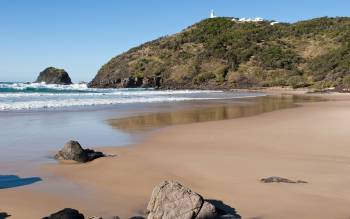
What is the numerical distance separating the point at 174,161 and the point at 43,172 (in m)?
2.58

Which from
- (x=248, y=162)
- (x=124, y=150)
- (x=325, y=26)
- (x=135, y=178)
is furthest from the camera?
(x=325, y=26)

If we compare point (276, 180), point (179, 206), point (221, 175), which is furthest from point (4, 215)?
point (276, 180)

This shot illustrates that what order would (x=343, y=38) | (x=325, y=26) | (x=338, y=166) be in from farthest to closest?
(x=325, y=26), (x=343, y=38), (x=338, y=166)

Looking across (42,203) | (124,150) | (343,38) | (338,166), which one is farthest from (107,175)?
(343,38)

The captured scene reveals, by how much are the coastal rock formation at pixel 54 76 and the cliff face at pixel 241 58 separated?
12440 millimetres

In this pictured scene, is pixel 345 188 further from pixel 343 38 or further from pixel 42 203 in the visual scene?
pixel 343 38

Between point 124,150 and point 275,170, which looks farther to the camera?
point 124,150

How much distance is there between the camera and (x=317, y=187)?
6.76 metres

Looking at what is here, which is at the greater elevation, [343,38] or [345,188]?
[343,38]

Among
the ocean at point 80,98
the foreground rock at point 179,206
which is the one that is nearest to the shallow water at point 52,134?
the foreground rock at point 179,206

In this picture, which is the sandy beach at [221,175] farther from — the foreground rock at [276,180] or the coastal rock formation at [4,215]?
the foreground rock at [276,180]

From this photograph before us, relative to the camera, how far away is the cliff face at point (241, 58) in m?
69.6

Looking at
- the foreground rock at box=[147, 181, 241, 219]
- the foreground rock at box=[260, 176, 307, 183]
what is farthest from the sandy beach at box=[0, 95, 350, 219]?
the foreground rock at box=[147, 181, 241, 219]

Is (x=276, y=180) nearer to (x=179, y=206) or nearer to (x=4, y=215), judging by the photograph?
(x=179, y=206)
